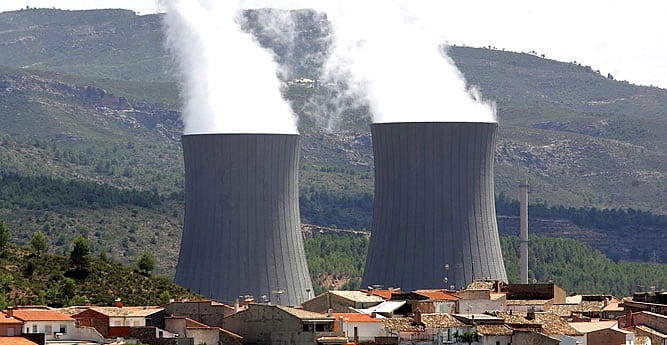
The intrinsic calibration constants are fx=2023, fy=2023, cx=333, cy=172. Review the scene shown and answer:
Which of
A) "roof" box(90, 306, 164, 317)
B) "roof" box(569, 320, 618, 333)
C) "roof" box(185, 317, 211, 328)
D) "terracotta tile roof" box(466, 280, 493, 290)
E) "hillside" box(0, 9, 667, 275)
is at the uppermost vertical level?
"hillside" box(0, 9, 667, 275)

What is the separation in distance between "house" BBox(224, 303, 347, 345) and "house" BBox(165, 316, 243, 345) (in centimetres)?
52

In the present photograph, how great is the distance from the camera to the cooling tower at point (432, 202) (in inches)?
1988

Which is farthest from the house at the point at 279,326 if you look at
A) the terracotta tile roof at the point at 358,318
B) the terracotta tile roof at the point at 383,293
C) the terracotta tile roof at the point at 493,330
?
the terracotta tile roof at the point at 383,293

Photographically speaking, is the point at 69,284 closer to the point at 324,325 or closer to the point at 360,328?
the point at 360,328

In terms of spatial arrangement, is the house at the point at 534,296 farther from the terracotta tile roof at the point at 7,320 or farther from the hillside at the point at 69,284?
the terracotta tile roof at the point at 7,320

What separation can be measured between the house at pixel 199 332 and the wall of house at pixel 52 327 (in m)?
1.83

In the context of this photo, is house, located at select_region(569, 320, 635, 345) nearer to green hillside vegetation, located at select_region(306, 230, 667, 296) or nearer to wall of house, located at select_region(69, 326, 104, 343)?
wall of house, located at select_region(69, 326, 104, 343)

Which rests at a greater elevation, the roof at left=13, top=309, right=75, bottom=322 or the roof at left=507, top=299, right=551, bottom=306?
the roof at left=507, top=299, right=551, bottom=306

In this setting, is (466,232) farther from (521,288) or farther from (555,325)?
(555,325)

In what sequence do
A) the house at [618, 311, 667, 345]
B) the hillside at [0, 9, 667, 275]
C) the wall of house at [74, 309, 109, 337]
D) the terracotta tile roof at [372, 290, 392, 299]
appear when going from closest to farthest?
the wall of house at [74, 309, 109, 337] < the house at [618, 311, 667, 345] < the terracotta tile roof at [372, 290, 392, 299] < the hillside at [0, 9, 667, 275]

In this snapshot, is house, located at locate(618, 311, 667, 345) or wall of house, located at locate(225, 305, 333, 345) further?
house, located at locate(618, 311, 667, 345)

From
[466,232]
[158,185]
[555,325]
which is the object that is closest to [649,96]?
[158,185]

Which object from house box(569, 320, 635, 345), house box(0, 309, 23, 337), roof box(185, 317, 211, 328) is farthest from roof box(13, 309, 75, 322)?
house box(569, 320, 635, 345)

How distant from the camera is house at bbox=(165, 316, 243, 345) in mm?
34219
